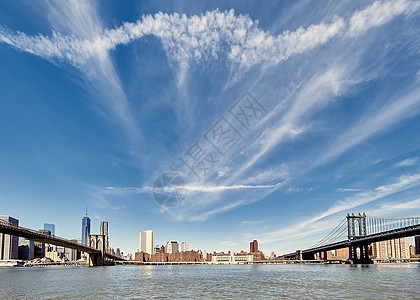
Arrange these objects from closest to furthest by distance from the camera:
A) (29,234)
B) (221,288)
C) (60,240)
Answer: (221,288) < (29,234) < (60,240)

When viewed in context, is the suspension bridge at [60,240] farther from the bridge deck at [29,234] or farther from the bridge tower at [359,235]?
the bridge tower at [359,235]

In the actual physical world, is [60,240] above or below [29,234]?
below

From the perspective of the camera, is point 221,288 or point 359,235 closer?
point 221,288

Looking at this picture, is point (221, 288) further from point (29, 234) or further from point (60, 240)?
point (60, 240)

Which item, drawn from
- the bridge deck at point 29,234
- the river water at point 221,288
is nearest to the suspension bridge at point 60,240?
the bridge deck at point 29,234

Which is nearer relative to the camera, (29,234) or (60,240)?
(29,234)

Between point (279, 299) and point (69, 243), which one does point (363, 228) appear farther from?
point (279, 299)

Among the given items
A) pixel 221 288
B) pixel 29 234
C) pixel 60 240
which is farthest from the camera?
pixel 60 240

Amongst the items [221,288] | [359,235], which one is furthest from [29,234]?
[359,235]

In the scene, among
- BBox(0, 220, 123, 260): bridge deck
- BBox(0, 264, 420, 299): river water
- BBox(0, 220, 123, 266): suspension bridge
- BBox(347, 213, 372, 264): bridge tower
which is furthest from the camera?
BBox(347, 213, 372, 264): bridge tower

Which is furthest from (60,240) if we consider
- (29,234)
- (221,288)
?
(221,288)

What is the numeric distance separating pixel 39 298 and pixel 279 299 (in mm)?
24466

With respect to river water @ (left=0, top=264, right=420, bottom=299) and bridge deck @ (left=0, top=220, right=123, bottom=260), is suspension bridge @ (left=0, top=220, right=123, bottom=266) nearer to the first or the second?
bridge deck @ (left=0, top=220, right=123, bottom=260)

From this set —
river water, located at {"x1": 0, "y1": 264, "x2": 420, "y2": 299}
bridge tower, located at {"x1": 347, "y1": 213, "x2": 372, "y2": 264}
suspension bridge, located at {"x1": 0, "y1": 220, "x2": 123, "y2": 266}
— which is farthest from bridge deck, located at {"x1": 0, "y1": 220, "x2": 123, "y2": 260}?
bridge tower, located at {"x1": 347, "y1": 213, "x2": 372, "y2": 264}
